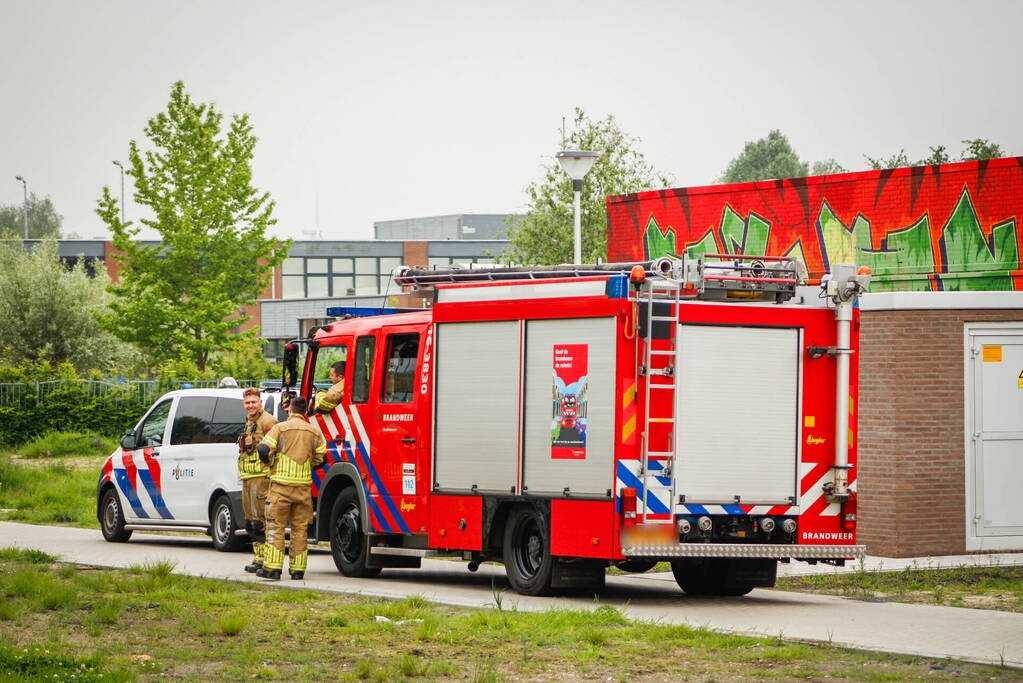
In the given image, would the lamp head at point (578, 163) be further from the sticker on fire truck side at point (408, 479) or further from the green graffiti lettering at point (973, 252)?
the sticker on fire truck side at point (408, 479)

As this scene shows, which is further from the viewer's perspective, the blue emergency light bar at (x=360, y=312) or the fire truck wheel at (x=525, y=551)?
the blue emergency light bar at (x=360, y=312)

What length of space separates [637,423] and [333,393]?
438cm

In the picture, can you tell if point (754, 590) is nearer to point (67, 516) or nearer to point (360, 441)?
point (360, 441)

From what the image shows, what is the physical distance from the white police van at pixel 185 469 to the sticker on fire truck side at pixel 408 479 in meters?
3.95

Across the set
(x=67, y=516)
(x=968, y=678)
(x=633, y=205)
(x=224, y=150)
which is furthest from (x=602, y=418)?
(x=224, y=150)

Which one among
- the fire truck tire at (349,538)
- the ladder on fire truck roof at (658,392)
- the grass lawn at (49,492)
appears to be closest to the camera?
the ladder on fire truck roof at (658,392)

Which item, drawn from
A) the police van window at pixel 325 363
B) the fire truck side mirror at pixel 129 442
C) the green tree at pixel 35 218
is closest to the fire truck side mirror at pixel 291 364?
the police van window at pixel 325 363

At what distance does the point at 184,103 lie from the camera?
38.2m

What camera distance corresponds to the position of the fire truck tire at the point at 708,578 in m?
14.8

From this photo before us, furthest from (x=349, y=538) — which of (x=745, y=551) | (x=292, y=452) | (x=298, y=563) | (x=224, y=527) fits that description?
(x=745, y=551)

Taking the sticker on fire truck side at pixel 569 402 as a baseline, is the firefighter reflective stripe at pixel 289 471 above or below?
below

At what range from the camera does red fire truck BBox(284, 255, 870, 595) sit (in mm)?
13156

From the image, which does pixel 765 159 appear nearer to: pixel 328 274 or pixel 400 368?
pixel 328 274

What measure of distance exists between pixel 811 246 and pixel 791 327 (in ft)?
27.9
